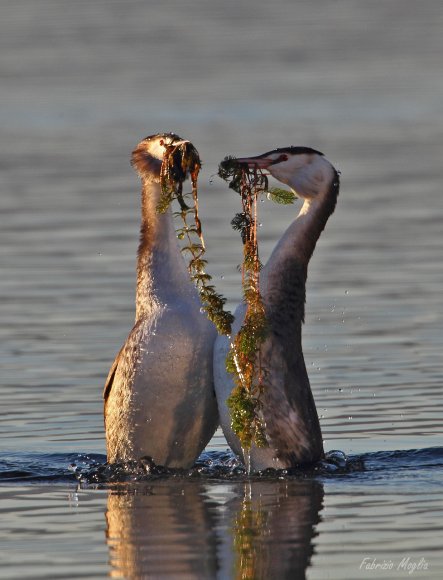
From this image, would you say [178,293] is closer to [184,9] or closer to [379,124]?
[379,124]

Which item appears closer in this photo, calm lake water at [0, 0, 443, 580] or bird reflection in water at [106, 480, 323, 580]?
bird reflection in water at [106, 480, 323, 580]

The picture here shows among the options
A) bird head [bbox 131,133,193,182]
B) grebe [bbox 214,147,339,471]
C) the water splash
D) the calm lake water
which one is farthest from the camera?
bird head [bbox 131,133,193,182]

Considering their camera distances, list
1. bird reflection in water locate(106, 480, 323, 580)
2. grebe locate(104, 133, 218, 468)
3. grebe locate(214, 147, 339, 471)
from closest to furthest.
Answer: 1. bird reflection in water locate(106, 480, 323, 580)
2. grebe locate(214, 147, 339, 471)
3. grebe locate(104, 133, 218, 468)

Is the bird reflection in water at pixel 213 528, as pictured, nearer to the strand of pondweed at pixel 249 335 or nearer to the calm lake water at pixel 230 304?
the calm lake water at pixel 230 304

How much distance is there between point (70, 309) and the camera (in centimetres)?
1588

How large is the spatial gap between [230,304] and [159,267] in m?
3.99

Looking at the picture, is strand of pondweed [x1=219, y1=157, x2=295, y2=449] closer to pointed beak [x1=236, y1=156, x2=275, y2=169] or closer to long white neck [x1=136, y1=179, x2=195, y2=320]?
pointed beak [x1=236, y1=156, x2=275, y2=169]

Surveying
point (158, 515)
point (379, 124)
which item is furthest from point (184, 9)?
point (158, 515)

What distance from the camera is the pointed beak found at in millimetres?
10969

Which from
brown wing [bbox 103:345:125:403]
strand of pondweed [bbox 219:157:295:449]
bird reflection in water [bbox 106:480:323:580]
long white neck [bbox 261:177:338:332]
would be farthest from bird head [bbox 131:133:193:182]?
bird reflection in water [bbox 106:480:323:580]

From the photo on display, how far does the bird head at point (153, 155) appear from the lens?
37.9 ft

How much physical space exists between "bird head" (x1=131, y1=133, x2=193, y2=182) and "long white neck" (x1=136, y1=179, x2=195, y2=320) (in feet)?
0.76

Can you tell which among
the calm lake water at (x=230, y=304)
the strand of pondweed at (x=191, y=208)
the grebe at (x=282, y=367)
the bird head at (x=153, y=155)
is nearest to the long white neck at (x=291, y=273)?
the grebe at (x=282, y=367)

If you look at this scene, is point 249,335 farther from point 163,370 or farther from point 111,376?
point 111,376
